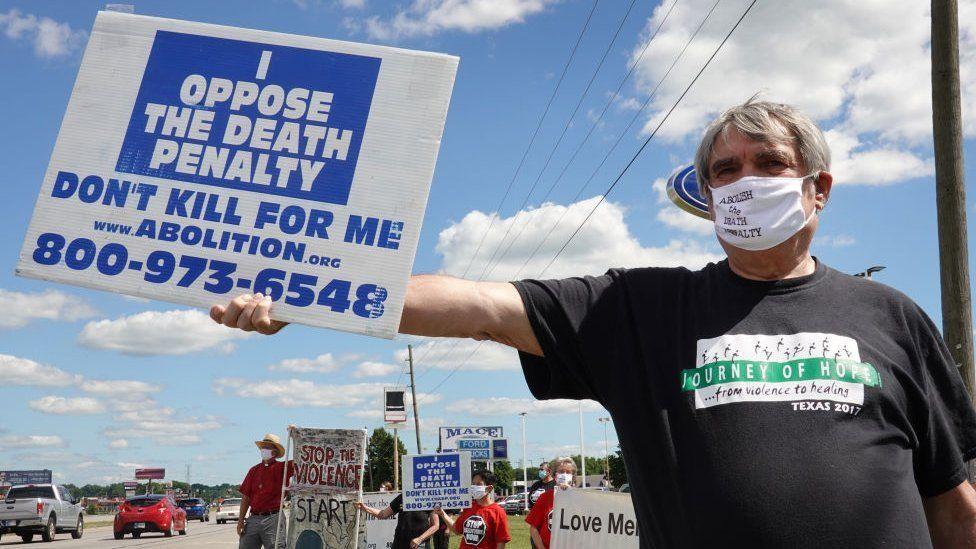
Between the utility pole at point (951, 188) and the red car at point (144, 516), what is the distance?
27952 mm

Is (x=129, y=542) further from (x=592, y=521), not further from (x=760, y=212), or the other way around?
(x=760, y=212)

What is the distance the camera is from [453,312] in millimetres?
2164

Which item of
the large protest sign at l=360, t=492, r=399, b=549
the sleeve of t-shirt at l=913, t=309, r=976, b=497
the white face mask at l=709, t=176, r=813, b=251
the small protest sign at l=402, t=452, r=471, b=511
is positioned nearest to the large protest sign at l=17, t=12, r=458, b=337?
the white face mask at l=709, t=176, r=813, b=251

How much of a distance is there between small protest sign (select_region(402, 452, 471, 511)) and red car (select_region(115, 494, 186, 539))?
1759cm

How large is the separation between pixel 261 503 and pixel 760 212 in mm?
10999

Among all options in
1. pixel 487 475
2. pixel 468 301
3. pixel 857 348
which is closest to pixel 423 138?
pixel 468 301


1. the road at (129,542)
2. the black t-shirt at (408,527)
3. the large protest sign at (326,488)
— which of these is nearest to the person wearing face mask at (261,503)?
the large protest sign at (326,488)

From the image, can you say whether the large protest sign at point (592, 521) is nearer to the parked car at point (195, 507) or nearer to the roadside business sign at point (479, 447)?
the roadside business sign at point (479, 447)

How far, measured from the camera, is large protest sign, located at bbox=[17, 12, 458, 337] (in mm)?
2186

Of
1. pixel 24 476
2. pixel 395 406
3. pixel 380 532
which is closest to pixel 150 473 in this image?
pixel 24 476

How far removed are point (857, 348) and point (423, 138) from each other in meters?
1.24

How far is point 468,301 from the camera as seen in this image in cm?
216

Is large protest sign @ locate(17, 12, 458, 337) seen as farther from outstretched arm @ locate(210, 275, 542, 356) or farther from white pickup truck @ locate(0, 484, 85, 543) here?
white pickup truck @ locate(0, 484, 85, 543)

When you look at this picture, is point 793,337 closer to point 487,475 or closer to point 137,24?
point 137,24
